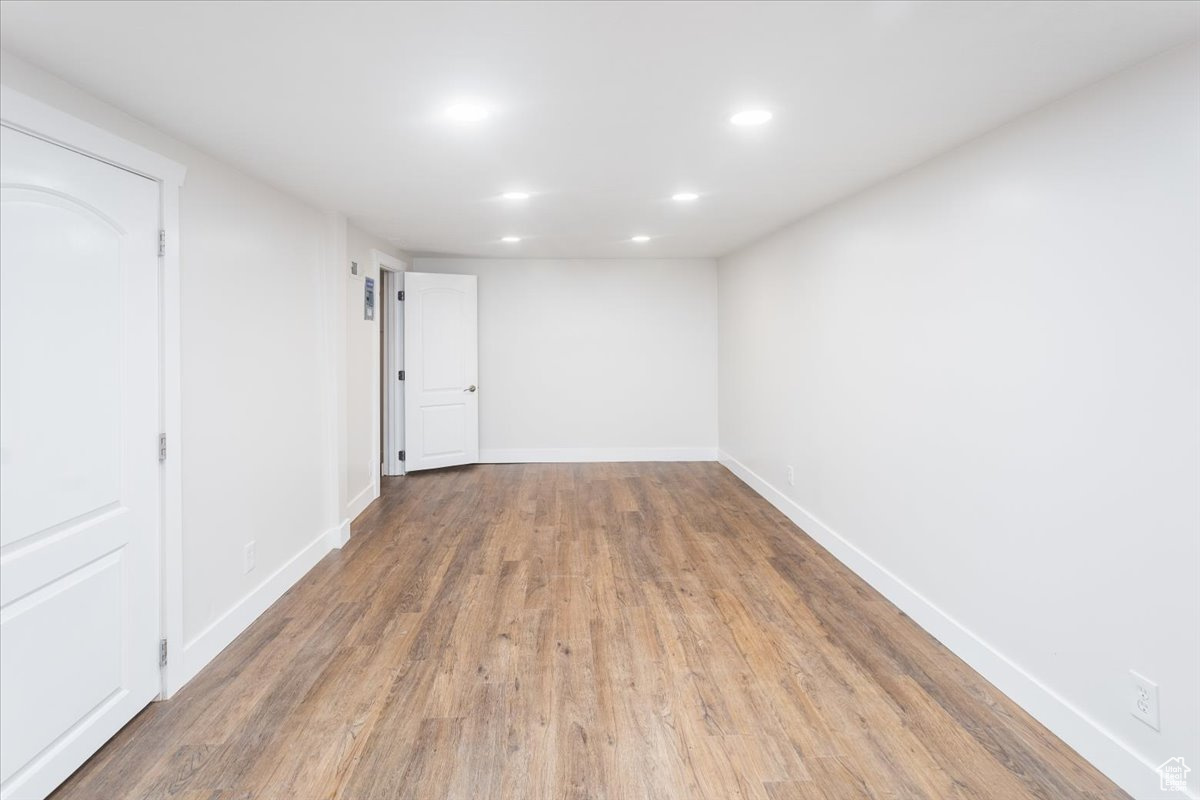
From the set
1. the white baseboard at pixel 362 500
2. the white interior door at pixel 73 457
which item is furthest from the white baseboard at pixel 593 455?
the white interior door at pixel 73 457

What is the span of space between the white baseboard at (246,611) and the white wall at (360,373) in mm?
643

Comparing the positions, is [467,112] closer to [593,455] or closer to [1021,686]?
[1021,686]

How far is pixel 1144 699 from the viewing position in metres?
1.76

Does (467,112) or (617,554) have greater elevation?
(467,112)

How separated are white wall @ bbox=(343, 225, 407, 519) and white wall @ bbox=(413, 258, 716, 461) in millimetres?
1698

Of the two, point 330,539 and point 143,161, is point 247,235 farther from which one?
point 330,539

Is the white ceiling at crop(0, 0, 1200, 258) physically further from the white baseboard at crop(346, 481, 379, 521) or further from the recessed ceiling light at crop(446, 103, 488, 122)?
the white baseboard at crop(346, 481, 379, 521)

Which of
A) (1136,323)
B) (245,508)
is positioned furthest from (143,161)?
(1136,323)

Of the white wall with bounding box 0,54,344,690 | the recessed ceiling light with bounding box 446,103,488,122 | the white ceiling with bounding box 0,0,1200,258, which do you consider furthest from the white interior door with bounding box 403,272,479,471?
the recessed ceiling light with bounding box 446,103,488,122

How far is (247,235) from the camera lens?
288cm

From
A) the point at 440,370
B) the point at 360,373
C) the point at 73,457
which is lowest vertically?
the point at 73,457

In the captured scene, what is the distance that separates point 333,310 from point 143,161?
1.71 meters

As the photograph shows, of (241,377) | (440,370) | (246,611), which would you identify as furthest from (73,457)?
(440,370)

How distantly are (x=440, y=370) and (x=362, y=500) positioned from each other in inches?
69.6
